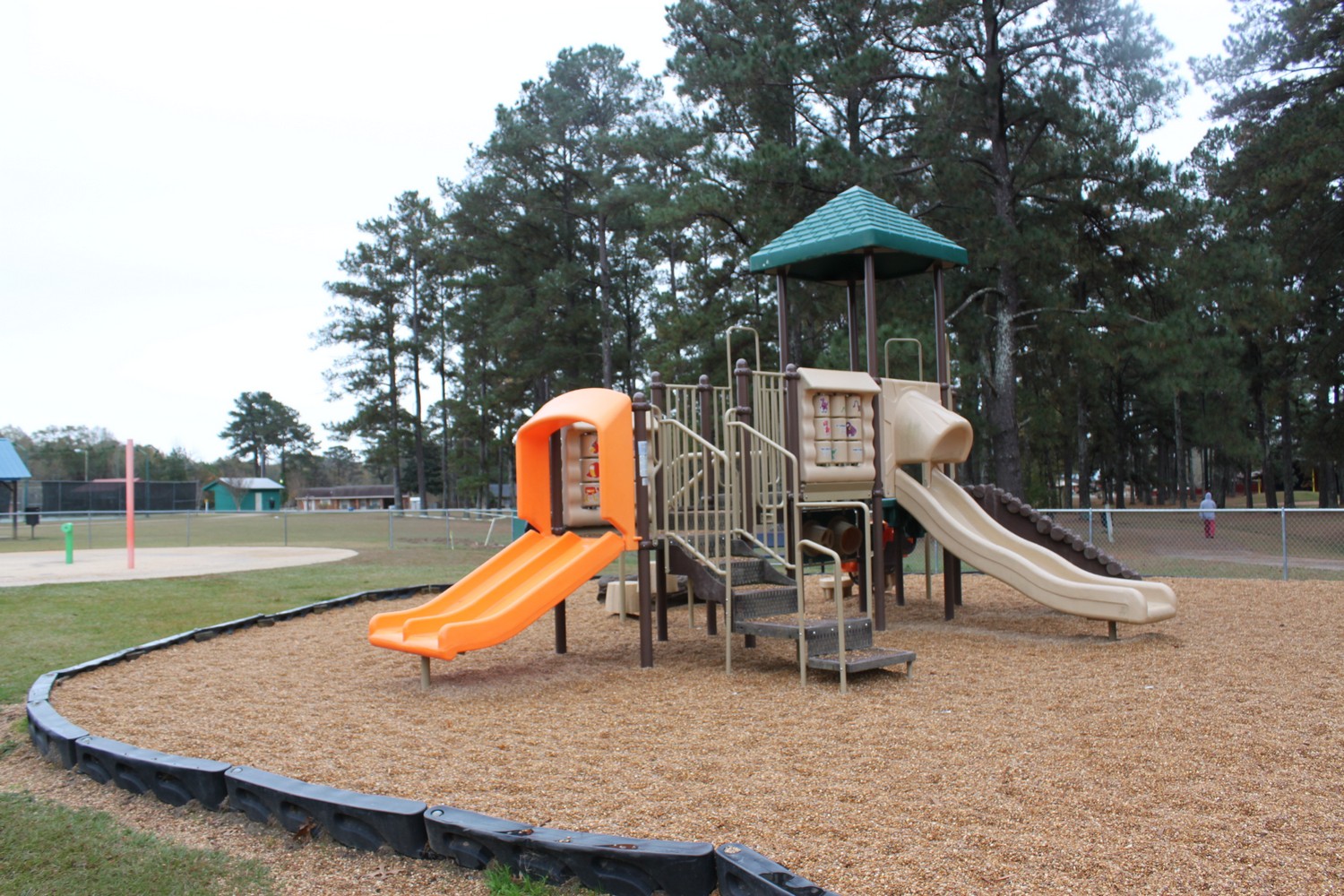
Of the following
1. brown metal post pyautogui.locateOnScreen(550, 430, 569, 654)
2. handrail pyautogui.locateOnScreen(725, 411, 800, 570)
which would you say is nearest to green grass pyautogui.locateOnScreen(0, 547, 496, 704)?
brown metal post pyautogui.locateOnScreen(550, 430, 569, 654)

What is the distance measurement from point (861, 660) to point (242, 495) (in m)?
86.8

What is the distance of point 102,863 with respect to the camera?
3.79 meters

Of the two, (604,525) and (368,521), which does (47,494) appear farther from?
(604,525)

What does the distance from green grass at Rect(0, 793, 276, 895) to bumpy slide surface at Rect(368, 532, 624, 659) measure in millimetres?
2864

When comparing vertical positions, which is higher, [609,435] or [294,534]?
[609,435]

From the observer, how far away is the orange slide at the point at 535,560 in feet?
23.3

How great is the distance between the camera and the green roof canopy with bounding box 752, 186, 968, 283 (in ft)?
31.4

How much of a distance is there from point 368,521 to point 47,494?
23268mm

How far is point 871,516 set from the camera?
9.48 meters

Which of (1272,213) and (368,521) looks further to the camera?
(368,521)

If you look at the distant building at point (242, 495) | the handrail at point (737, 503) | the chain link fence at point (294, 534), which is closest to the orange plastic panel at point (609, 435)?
the handrail at point (737, 503)

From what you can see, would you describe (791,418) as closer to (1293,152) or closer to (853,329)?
(853,329)

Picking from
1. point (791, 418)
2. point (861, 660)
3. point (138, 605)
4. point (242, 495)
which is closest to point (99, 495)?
point (242, 495)

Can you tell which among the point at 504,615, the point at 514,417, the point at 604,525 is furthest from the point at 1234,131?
the point at 514,417
